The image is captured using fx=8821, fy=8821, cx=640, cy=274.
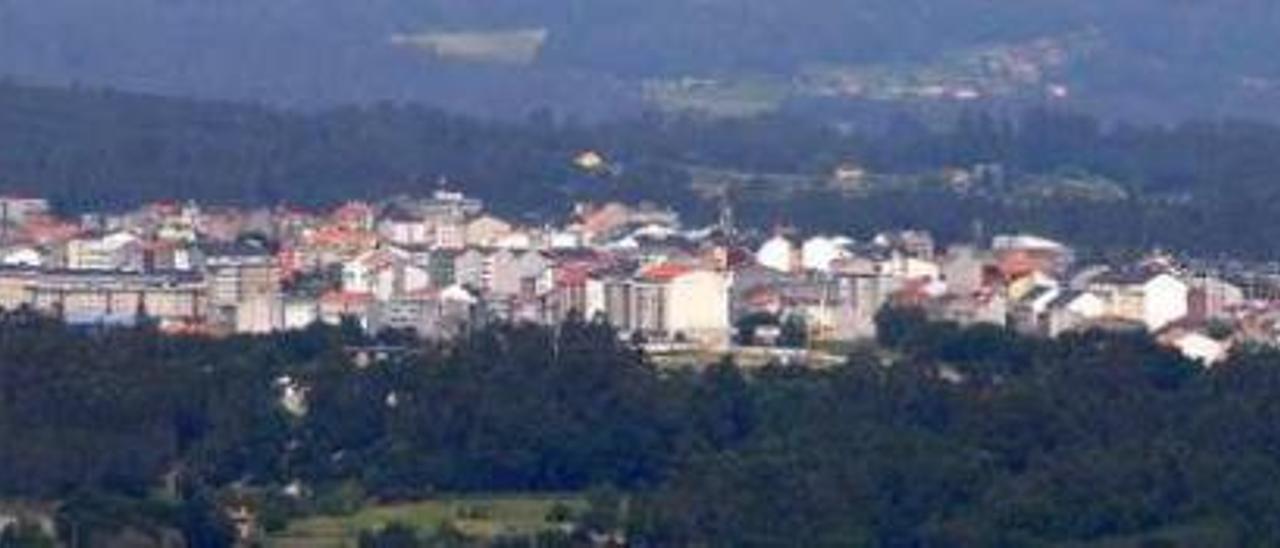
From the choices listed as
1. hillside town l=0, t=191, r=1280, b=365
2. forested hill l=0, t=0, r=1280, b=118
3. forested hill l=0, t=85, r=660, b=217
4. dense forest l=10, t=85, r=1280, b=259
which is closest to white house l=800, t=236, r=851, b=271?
hillside town l=0, t=191, r=1280, b=365

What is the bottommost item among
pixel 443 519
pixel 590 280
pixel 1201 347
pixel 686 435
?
pixel 443 519

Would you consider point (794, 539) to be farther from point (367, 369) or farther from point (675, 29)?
point (675, 29)

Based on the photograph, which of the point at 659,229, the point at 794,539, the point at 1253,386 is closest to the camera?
the point at 794,539

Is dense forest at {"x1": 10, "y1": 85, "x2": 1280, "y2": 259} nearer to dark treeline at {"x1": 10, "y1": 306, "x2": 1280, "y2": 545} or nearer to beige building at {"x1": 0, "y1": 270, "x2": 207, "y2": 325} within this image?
beige building at {"x1": 0, "y1": 270, "x2": 207, "y2": 325}

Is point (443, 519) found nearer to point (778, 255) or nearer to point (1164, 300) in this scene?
point (1164, 300)

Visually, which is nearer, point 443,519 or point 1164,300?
point 443,519

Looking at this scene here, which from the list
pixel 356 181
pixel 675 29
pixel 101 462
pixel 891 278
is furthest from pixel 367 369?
pixel 675 29

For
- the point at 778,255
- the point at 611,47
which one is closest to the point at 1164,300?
the point at 778,255
